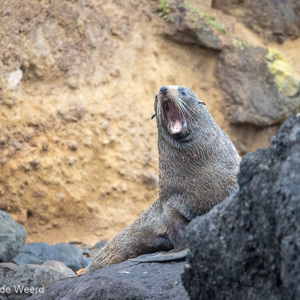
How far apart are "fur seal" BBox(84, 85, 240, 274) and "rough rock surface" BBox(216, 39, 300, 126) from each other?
187 inches

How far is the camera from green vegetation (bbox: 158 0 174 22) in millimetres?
9219

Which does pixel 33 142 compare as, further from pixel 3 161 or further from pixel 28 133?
pixel 3 161

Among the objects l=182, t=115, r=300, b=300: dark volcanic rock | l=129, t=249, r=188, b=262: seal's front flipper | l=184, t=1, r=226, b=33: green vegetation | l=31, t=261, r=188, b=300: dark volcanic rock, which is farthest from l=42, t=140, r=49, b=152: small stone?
l=182, t=115, r=300, b=300: dark volcanic rock

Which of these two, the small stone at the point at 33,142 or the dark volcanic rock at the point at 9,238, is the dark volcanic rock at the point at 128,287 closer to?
the dark volcanic rock at the point at 9,238

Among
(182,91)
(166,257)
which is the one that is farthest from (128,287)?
(182,91)

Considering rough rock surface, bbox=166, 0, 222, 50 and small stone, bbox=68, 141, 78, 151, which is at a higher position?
rough rock surface, bbox=166, 0, 222, 50

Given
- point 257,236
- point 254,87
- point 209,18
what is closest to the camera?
point 257,236

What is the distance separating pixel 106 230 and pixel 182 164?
3.84 metres

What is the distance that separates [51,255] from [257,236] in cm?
468

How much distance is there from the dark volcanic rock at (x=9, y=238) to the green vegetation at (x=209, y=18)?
520 centimetres

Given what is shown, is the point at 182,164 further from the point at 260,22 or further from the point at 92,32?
the point at 260,22

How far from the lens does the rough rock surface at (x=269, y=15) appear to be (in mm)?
9969

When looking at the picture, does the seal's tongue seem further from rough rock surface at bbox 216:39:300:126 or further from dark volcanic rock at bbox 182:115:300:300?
rough rock surface at bbox 216:39:300:126

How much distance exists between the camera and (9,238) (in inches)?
238
